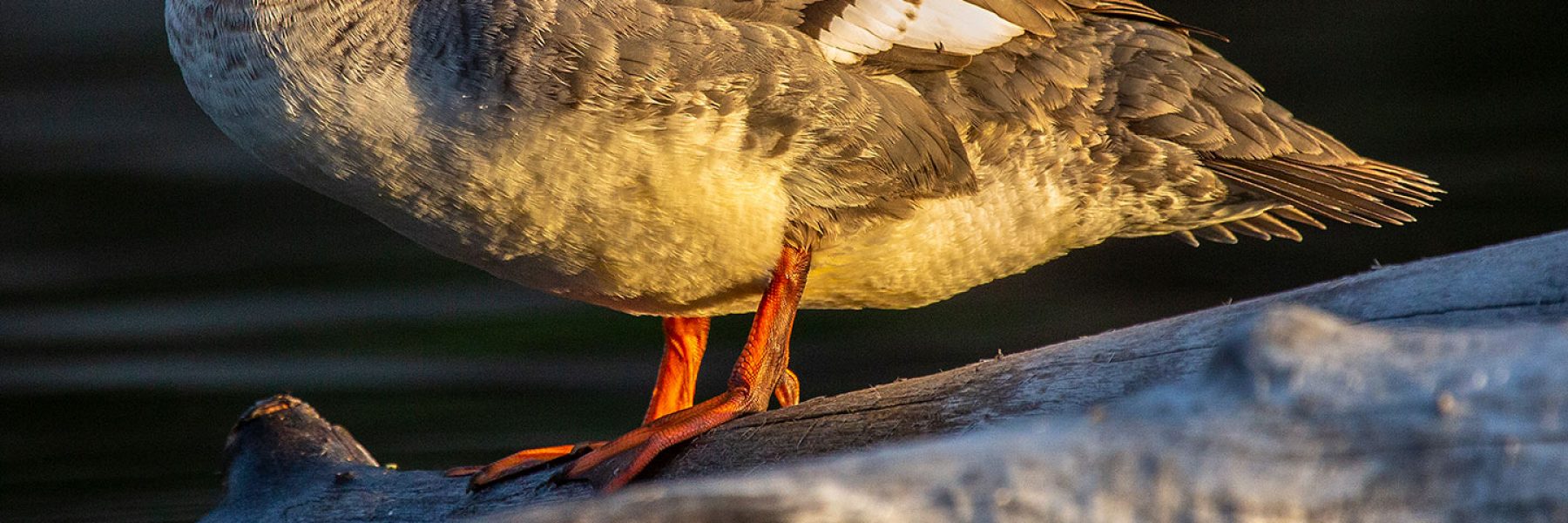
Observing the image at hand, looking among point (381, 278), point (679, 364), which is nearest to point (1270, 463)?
point (679, 364)

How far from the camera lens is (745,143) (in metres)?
3.01

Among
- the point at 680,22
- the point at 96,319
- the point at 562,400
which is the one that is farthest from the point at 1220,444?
the point at 96,319

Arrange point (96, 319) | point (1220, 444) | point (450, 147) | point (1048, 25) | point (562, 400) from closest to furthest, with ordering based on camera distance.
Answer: point (1220, 444) → point (450, 147) → point (1048, 25) → point (562, 400) → point (96, 319)

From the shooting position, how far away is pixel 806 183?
3.12 m

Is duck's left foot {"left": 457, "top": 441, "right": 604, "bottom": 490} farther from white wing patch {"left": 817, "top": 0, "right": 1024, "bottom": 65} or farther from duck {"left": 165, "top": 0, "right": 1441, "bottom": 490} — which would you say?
white wing patch {"left": 817, "top": 0, "right": 1024, "bottom": 65}

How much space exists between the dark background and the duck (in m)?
1.75

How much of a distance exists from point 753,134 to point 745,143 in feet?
0.08

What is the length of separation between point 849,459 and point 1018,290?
20.1ft

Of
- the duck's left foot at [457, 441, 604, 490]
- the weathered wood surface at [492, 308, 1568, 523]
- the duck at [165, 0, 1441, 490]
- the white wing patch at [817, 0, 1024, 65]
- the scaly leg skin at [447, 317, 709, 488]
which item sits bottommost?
the weathered wood surface at [492, 308, 1568, 523]

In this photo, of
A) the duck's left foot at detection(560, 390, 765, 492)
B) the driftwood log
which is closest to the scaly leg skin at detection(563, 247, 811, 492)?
the duck's left foot at detection(560, 390, 765, 492)

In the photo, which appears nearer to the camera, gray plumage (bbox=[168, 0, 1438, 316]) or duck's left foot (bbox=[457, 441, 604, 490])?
gray plumage (bbox=[168, 0, 1438, 316])

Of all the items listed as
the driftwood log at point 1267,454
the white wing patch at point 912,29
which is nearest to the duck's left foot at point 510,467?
the white wing patch at point 912,29

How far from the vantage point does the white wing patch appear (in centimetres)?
318

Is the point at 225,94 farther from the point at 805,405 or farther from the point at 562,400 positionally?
the point at 562,400
